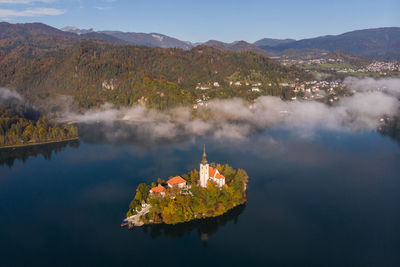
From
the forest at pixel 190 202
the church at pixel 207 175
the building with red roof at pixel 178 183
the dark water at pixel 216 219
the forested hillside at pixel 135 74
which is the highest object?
the forested hillside at pixel 135 74

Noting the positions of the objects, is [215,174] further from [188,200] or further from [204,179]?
[188,200]

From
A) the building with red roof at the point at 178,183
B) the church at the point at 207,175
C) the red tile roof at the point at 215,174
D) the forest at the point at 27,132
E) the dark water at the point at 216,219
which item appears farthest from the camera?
the forest at the point at 27,132

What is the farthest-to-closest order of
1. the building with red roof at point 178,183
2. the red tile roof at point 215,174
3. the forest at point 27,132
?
the forest at point 27,132 → the building with red roof at point 178,183 → the red tile roof at point 215,174

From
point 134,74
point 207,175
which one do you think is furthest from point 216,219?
point 134,74

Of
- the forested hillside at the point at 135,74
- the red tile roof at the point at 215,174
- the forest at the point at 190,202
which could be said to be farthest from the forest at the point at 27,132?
the red tile roof at the point at 215,174

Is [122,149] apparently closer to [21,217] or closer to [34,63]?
[21,217]

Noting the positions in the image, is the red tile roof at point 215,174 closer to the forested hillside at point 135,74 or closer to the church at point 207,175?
the church at point 207,175

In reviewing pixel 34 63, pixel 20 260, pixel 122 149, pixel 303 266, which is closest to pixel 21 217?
pixel 20 260
